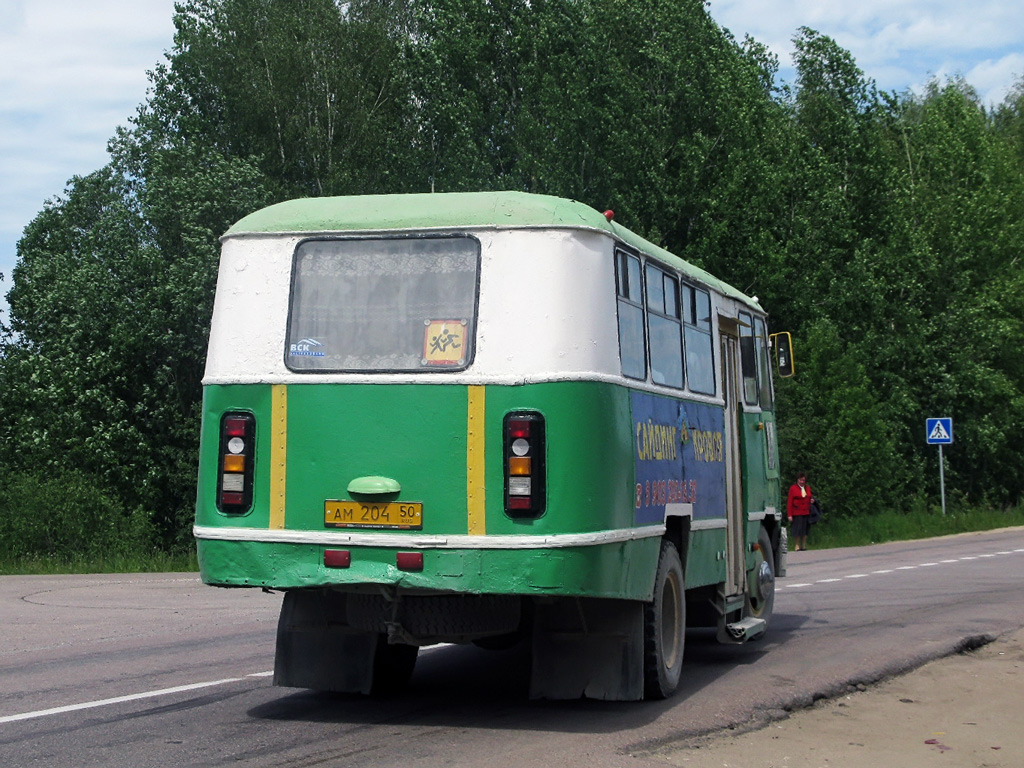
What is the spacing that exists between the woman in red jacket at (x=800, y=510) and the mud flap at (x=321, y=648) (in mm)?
23777

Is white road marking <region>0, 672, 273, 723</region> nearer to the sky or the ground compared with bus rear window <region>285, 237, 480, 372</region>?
nearer to the ground

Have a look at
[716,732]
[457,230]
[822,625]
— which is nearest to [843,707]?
[716,732]

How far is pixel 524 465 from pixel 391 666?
2555mm

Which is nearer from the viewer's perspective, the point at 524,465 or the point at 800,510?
the point at 524,465

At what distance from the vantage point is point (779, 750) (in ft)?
26.8

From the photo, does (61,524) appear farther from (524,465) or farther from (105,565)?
(524,465)

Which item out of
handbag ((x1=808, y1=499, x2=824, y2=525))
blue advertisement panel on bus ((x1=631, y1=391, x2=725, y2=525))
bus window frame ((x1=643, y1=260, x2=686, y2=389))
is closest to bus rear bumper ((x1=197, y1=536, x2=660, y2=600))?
blue advertisement panel on bus ((x1=631, y1=391, x2=725, y2=525))

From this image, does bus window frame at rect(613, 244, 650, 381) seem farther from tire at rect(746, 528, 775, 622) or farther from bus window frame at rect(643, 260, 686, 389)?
tire at rect(746, 528, 775, 622)

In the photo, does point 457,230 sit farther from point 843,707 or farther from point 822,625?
point 822,625

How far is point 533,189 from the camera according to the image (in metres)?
45.4

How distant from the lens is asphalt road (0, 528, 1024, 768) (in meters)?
7.93

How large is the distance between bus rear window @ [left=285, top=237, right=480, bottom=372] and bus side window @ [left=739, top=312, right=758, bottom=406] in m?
5.12

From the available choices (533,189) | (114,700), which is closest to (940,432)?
(533,189)

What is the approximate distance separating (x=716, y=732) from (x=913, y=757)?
1119mm
